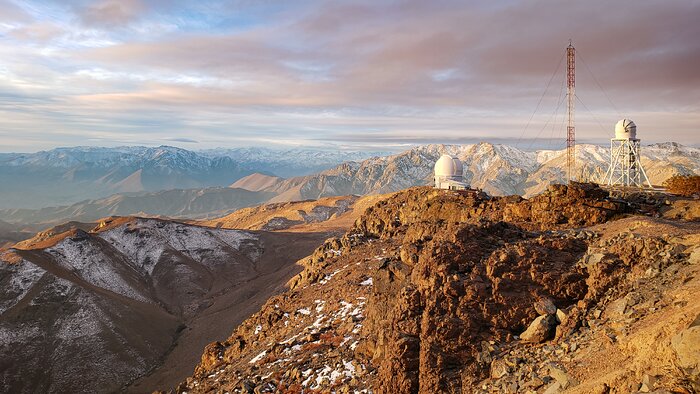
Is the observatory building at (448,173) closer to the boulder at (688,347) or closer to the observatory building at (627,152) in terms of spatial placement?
the observatory building at (627,152)

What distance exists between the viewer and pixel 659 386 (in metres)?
10.1

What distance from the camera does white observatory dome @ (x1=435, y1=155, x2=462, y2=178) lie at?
67562mm

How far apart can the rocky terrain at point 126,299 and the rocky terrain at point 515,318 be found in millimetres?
29130

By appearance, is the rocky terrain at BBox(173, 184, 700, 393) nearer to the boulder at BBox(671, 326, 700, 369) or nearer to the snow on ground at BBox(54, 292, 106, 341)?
the boulder at BBox(671, 326, 700, 369)

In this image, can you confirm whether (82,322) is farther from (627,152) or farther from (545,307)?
(627,152)

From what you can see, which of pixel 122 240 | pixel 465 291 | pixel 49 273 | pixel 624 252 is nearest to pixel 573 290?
pixel 624 252

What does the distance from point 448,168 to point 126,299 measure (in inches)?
2182

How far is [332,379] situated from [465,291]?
7.71m

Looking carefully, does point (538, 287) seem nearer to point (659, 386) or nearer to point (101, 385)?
point (659, 386)

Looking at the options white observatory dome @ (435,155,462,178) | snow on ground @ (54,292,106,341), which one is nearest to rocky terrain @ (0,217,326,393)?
snow on ground @ (54,292,106,341)

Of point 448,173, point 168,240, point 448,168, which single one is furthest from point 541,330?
point 168,240

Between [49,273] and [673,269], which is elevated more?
[673,269]

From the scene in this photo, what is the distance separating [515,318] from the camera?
1803cm

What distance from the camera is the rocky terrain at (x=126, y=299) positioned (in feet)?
162
